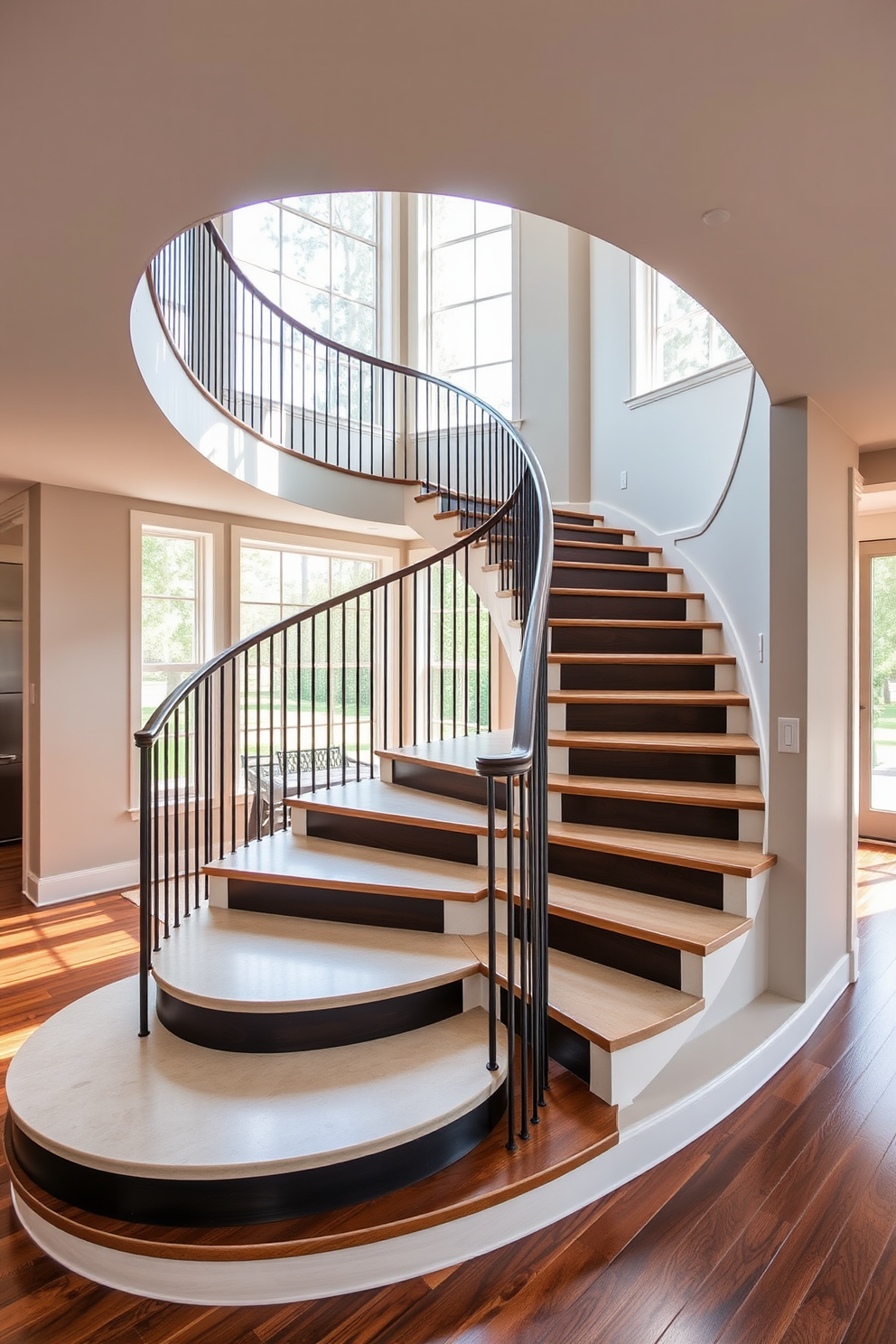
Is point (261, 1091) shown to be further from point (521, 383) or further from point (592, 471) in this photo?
point (521, 383)

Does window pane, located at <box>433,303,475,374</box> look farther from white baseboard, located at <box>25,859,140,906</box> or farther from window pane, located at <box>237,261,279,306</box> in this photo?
white baseboard, located at <box>25,859,140,906</box>

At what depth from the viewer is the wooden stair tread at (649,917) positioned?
2.17 metres

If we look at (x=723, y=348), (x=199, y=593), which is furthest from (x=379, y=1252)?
(x=199, y=593)

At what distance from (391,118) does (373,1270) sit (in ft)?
7.92

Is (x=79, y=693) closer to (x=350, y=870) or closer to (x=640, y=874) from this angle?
(x=350, y=870)

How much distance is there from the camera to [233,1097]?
188cm

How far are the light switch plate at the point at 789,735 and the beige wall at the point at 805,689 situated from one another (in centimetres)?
2

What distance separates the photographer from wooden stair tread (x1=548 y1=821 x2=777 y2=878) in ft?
7.97

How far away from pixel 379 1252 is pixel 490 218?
7236mm

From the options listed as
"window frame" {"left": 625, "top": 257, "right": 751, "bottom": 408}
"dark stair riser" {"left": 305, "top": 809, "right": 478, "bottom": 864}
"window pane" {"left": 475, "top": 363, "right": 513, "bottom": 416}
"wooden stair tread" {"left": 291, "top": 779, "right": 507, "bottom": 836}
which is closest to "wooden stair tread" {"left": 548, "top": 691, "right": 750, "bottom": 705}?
"wooden stair tread" {"left": 291, "top": 779, "right": 507, "bottom": 836}

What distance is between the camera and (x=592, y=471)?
5.50 metres

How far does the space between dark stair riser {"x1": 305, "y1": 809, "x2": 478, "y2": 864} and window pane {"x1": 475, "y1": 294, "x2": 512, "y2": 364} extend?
4786mm

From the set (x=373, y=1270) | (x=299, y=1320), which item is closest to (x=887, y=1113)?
(x=373, y=1270)

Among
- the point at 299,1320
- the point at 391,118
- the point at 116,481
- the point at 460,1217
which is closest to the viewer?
the point at 391,118
